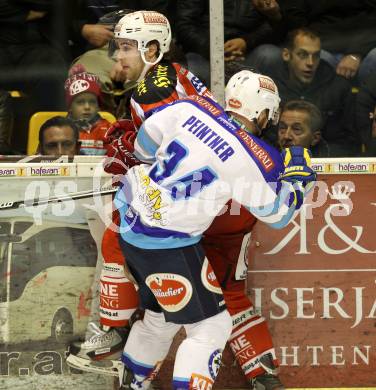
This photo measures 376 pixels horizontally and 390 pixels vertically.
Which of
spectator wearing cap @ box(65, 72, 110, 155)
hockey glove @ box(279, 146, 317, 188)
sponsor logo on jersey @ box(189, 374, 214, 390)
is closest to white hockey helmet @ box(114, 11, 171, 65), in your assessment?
spectator wearing cap @ box(65, 72, 110, 155)

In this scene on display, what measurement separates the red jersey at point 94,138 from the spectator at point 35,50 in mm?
606

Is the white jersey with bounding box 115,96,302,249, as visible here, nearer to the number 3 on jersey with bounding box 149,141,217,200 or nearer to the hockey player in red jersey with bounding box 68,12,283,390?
the number 3 on jersey with bounding box 149,141,217,200

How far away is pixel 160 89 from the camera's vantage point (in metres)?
4.29

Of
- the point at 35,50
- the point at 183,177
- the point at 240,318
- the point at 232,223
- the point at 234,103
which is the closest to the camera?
the point at 183,177

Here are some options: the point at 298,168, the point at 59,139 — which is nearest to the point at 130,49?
the point at 59,139

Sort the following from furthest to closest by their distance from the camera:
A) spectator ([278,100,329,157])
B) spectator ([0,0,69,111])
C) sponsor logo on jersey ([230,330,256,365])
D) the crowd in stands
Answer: spectator ([0,0,69,111])
the crowd in stands
spectator ([278,100,329,157])
sponsor logo on jersey ([230,330,256,365])

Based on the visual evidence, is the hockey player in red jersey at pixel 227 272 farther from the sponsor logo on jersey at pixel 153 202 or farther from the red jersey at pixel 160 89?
the sponsor logo on jersey at pixel 153 202

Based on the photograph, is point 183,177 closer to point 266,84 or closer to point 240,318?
point 266,84

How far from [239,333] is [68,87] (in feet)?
5.94

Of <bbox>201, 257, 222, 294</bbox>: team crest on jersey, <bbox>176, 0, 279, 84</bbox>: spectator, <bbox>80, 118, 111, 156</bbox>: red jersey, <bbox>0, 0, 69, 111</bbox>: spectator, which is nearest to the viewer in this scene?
<bbox>201, 257, 222, 294</bbox>: team crest on jersey

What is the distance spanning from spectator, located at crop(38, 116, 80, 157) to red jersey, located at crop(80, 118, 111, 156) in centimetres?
5

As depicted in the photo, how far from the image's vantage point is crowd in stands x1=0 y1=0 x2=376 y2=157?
5742mm

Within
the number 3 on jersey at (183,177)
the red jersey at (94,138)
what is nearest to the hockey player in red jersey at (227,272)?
the number 3 on jersey at (183,177)

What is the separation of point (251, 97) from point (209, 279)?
0.74 metres
